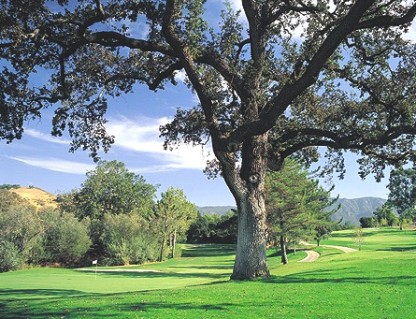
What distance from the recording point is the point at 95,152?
1944 centimetres

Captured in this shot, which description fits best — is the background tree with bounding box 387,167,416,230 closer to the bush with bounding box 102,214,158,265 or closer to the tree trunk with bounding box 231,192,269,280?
the bush with bounding box 102,214,158,265

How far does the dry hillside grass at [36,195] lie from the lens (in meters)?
119

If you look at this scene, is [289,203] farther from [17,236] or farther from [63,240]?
[17,236]

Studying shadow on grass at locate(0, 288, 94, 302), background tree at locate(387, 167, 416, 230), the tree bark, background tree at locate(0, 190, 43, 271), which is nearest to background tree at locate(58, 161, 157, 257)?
background tree at locate(0, 190, 43, 271)

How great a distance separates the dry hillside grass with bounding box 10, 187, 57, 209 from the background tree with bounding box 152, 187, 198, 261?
200 ft

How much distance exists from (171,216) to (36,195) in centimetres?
7766

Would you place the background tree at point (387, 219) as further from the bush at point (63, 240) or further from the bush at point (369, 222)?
the bush at point (63, 240)

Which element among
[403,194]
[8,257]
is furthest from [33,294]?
[403,194]

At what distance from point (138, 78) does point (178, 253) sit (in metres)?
53.9

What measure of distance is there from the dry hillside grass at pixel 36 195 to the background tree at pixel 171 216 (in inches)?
2396

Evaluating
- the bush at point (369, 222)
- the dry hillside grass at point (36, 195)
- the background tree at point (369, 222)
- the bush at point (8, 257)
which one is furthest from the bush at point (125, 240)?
the bush at point (369, 222)

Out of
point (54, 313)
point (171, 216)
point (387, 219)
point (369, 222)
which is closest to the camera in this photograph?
point (54, 313)

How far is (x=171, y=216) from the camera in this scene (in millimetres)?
64812

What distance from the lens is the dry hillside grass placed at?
11870 cm
